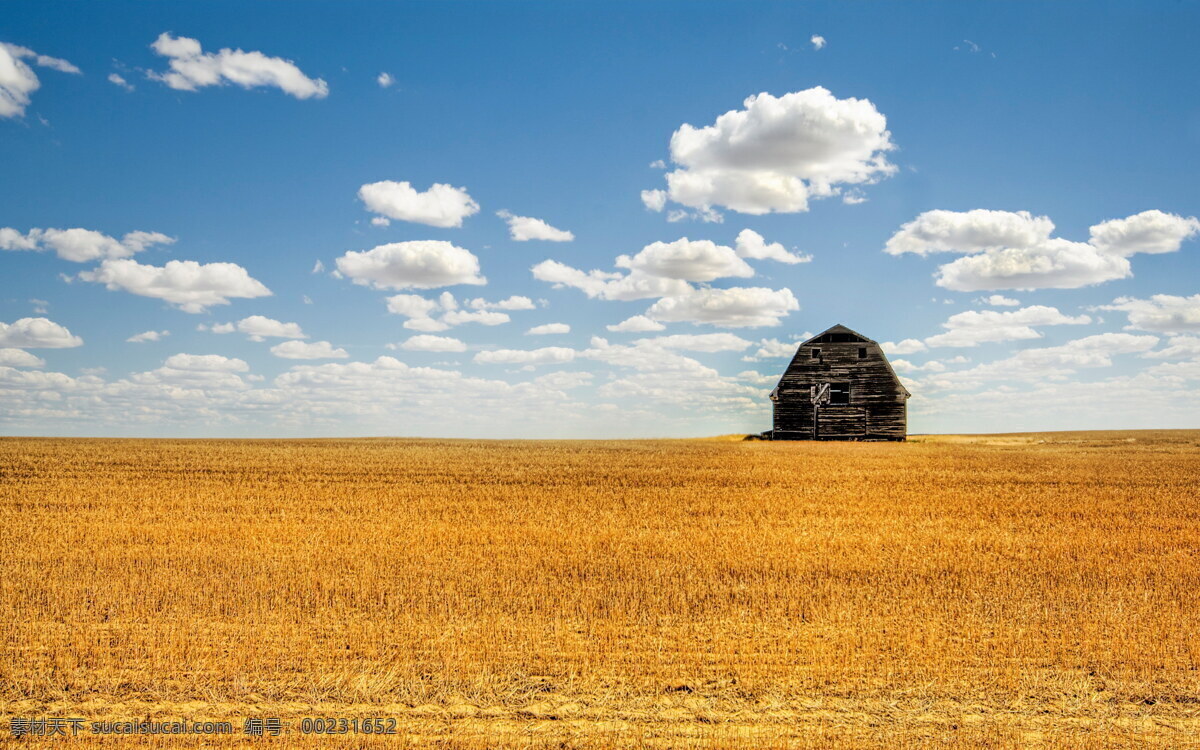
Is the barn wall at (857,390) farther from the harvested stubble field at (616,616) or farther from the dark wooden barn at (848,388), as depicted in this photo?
the harvested stubble field at (616,616)

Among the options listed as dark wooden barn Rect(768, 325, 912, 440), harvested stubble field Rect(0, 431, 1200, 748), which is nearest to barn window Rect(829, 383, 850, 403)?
dark wooden barn Rect(768, 325, 912, 440)

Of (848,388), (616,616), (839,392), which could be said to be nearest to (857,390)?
(848,388)

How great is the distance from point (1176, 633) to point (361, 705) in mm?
9768

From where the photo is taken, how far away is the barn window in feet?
158

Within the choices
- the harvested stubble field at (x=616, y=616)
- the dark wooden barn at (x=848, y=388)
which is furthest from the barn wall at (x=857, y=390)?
the harvested stubble field at (x=616, y=616)

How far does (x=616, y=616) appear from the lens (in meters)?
10.5

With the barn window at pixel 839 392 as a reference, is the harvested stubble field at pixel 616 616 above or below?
below

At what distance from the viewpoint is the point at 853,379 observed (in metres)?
48.0

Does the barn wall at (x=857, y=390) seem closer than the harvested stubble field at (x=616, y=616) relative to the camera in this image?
No

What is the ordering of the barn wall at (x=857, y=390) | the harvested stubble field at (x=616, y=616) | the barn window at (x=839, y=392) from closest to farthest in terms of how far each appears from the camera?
the harvested stubble field at (x=616, y=616), the barn wall at (x=857, y=390), the barn window at (x=839, y=392)

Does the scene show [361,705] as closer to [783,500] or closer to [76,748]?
[76,748]

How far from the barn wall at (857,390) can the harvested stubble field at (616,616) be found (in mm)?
24773

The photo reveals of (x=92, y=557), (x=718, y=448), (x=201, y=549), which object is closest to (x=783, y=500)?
(x=201, y=549)

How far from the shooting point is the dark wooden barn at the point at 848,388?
47688mm
